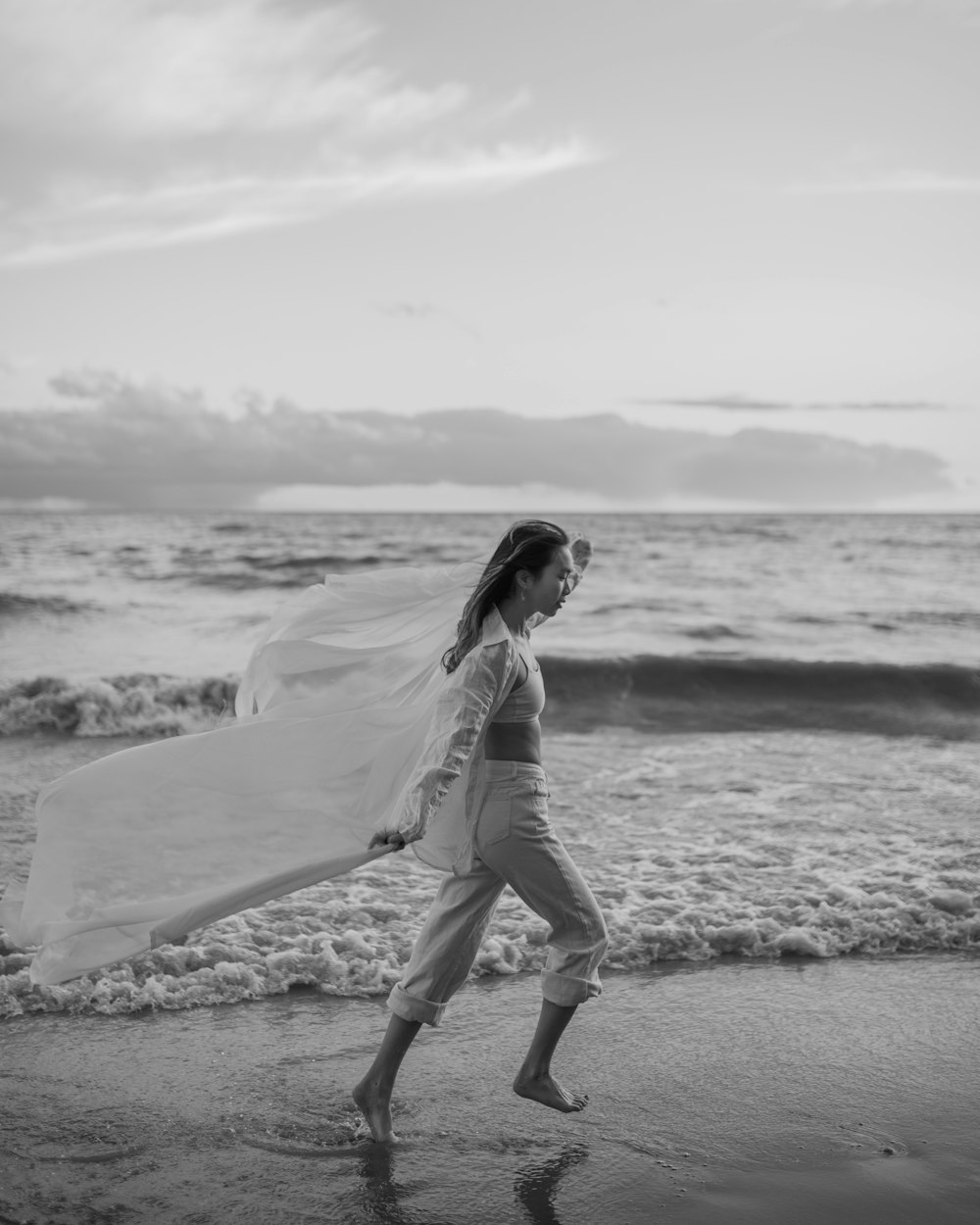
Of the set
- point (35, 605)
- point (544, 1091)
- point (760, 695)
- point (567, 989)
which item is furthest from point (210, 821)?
point (35, 605)

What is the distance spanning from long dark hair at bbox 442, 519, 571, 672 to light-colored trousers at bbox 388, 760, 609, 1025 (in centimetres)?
46

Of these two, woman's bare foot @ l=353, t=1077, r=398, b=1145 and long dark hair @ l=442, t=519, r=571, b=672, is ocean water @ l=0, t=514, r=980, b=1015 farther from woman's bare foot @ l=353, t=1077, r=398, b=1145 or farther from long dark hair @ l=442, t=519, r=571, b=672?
long dark hair @ l=442, t=519, r=571, b=672

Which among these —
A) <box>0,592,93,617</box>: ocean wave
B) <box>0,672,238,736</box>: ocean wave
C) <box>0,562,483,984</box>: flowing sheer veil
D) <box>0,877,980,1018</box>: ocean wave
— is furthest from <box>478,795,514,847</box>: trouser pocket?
<box>0,592,93,617</box>: ocean wave

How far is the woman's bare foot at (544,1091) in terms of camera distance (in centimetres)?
369

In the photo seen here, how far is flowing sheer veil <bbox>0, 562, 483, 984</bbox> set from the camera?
361 centimetres

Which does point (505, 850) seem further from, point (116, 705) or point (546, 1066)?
point (116, 705)

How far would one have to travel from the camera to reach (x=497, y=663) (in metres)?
3.52

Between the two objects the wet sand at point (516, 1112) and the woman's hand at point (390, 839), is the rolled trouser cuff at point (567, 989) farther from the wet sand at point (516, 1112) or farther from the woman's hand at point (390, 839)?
the woman's hand at point (390, 839)

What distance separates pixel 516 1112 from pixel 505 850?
106 cm

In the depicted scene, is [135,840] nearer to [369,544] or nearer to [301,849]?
[301,849]

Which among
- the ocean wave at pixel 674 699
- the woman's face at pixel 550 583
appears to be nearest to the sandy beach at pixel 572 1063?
the woman's face at pixel 550 583

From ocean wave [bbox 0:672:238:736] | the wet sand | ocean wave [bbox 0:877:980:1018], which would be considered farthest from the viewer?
ocean wave [bbox 0:672:238:736]

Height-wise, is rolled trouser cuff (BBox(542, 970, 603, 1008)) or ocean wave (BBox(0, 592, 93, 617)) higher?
rolled trouser cuff (BBox(542, 970, 603, 1008))

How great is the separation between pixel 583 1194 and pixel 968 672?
44.0 ft
